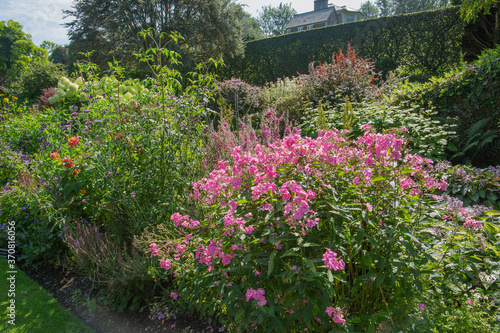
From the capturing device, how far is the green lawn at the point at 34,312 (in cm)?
231

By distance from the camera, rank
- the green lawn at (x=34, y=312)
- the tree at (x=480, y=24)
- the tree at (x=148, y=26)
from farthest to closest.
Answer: the tree at (x=148, y=26), the tree at (x=480, y=24), the green lawn at (x=34, y=312)

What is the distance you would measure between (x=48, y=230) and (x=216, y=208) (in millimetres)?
2220

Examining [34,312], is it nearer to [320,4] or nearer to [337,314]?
[337,314]

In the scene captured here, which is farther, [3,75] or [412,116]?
[3,75]

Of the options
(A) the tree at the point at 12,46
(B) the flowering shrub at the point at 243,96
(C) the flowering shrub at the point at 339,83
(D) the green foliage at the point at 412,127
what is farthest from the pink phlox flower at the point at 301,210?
(A) the tree at the point at 12,46

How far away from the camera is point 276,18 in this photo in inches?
2520

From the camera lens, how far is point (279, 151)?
1.93 m

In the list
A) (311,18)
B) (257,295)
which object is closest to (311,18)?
(311,18)

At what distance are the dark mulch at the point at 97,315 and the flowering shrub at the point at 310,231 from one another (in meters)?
0.48

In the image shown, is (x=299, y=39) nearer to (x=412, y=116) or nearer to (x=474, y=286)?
(x=412, y=116)

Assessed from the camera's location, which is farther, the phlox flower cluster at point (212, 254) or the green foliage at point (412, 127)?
the green foliage at point (412, 127)

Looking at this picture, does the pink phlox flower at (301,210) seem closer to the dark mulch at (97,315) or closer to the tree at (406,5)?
the dark mulch at (97,315)

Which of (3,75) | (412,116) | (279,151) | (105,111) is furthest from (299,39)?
(3,75)

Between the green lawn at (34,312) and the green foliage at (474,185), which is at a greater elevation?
the green foliage at (474,185)
